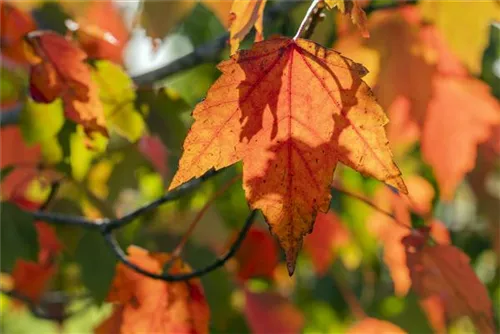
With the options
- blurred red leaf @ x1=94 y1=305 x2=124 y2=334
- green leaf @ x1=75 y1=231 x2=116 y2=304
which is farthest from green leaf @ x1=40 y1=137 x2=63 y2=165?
blurred red leaf @ x1=94 y1=305 x2=124 y2=334

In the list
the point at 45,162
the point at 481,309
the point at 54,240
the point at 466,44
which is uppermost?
the point at 466,44

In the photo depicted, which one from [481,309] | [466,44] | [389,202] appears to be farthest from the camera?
[389,202]

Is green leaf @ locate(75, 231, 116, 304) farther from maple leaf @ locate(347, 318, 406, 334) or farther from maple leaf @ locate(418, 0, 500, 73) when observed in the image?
maple leaf @ locate(418, 0, 500, 73)

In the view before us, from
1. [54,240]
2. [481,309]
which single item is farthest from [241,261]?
[481,309]

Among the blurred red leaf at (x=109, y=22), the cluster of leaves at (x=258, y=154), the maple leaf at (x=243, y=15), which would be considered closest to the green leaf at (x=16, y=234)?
the cluster of leaves at (x=258, y=154)

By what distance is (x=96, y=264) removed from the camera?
3.50 feet

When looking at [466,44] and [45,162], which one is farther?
[45,162]

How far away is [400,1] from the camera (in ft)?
3.67

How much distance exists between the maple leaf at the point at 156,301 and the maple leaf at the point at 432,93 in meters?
0.49

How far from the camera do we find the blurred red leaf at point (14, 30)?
4.17 ft

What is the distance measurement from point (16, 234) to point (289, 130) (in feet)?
1.76

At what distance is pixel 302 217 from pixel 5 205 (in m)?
0.59

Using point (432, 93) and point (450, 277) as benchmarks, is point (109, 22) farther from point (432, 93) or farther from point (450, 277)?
point (450, 277)

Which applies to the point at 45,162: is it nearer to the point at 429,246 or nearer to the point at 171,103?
the point at 171,103
